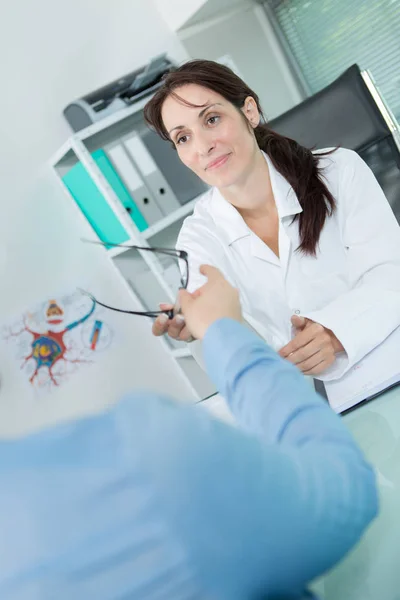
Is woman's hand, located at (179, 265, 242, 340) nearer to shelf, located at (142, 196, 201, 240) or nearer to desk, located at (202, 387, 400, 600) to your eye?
desk, located at (202, 387, 400, 600)

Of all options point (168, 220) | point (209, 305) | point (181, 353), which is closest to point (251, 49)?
point (168, 220)

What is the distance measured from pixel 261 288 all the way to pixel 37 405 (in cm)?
153

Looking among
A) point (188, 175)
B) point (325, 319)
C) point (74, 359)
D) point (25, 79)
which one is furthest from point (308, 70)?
point (325, 319)

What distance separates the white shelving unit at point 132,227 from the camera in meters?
2.43

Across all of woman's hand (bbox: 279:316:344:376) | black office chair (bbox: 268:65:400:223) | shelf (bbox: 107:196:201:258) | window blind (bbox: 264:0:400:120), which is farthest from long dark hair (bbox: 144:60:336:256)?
window blind (bbox: 264:0:400:120)

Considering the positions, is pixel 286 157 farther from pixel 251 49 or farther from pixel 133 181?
pixel 251 49

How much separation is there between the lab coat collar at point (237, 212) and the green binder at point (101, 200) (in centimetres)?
103

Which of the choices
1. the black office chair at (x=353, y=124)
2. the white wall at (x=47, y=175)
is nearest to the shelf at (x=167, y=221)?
the white wall at (x=47, y=175)

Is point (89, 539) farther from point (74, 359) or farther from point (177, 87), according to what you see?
point (74, 359)

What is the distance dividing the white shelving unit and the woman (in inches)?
38.7

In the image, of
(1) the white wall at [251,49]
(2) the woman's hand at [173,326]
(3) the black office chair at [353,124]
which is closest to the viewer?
(2) the woman's hand at [173,326]

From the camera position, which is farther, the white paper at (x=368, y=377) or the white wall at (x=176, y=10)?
the white wall at (x=176, y=10)

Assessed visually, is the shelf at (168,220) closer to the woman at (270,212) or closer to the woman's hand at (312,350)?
the woman at (270,212)

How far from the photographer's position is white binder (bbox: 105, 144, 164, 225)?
247 centimetres
